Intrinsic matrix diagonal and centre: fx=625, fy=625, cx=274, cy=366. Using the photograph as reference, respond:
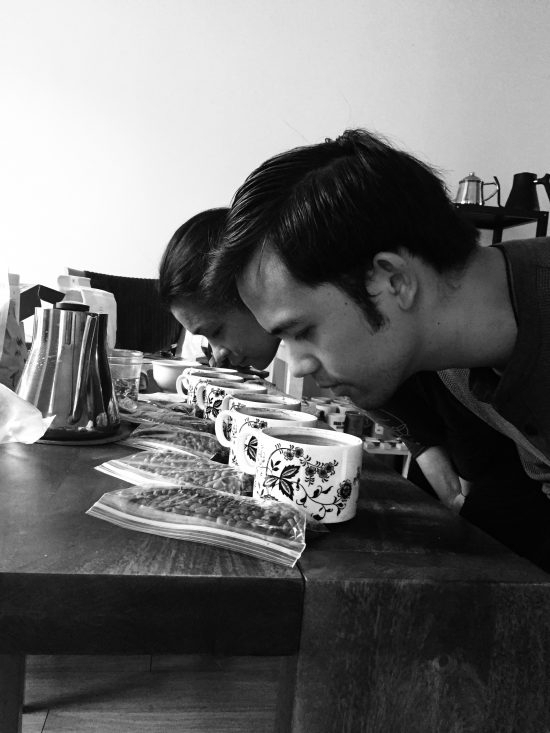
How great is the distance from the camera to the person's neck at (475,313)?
73 cm

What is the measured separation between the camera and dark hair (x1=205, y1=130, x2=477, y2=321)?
0.64 meters

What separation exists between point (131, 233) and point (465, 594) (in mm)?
2861

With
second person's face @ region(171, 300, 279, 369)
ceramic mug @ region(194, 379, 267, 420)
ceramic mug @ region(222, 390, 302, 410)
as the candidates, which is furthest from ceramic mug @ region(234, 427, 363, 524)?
second person's face @ region(171, 300, 279, 369)

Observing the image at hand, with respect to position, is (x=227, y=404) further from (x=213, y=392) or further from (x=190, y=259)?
(x=190, y=259)

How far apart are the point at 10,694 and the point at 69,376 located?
39 cm

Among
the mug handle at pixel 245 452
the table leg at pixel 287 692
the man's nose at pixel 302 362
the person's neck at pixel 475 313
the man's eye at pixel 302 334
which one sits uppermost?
the person's neck at pixel 475 313

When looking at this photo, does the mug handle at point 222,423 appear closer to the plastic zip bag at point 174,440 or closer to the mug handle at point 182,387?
the plastic zip bag at point 174,440

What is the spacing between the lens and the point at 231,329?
3.95 feet

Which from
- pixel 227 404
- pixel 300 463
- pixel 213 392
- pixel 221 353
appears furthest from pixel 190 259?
pixel 300 463

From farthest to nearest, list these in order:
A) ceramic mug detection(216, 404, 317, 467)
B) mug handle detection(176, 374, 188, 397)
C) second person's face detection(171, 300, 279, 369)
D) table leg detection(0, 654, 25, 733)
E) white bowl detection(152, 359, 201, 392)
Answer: white bowl detection(152, 359, 201, 392) < second person's face detection(171, 300, 279, 369) < mug handle detection(176, 374, 188, 397) < table leg detection(0, 654, 25, 733) < ceramic mug detection(216, 404, 317, 467)

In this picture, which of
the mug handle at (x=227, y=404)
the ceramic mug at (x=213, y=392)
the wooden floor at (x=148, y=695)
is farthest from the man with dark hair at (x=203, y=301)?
the wooden floor at (x=148, y=695)

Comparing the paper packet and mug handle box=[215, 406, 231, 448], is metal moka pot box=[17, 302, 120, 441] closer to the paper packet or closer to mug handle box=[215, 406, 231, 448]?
the paper packet

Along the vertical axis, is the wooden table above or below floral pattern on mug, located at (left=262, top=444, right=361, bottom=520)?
below

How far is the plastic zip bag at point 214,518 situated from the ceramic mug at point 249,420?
12 cm
